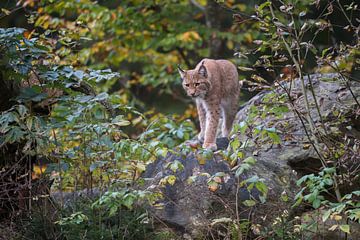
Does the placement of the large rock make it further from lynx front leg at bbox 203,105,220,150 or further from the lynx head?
the lynx head

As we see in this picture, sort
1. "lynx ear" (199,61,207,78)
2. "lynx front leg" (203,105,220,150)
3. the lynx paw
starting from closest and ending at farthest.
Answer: the lynx paw
"lynx front leg" (203,105,220,150)
"lynx ear" (199,61,207,78)

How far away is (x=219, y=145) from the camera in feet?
19.6

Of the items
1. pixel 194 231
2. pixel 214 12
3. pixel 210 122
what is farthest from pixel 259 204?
pixel 214 12

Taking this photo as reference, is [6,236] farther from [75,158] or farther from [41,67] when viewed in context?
[41,67]

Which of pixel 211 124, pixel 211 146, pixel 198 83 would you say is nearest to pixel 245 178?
pixel 211 146

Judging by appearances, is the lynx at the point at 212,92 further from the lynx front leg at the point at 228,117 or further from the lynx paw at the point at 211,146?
the lynx paw at the point at 211,146

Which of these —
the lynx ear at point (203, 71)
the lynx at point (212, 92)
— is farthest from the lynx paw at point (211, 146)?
the lynx ear at point (203, 71)

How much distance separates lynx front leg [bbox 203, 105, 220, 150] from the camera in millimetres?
6223

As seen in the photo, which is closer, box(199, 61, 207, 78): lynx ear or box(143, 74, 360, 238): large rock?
box(143, 74, 360, 238): large rock

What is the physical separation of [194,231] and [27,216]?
4.43ft

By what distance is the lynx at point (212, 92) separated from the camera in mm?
6537

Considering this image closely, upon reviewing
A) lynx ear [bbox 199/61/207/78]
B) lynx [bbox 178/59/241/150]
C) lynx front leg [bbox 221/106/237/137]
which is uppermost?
lynx ear [bbox 199/61/207/78]

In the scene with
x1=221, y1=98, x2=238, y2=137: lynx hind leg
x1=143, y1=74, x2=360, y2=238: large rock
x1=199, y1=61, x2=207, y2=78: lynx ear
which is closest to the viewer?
x1=143, y1=74, x2=360, y2=238: large rock

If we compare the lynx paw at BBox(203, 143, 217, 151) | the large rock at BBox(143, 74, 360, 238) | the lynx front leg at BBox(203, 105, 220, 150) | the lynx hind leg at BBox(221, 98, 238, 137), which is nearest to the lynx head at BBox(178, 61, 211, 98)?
the lynx front leg at BBox(203, 105, 220, 150)
